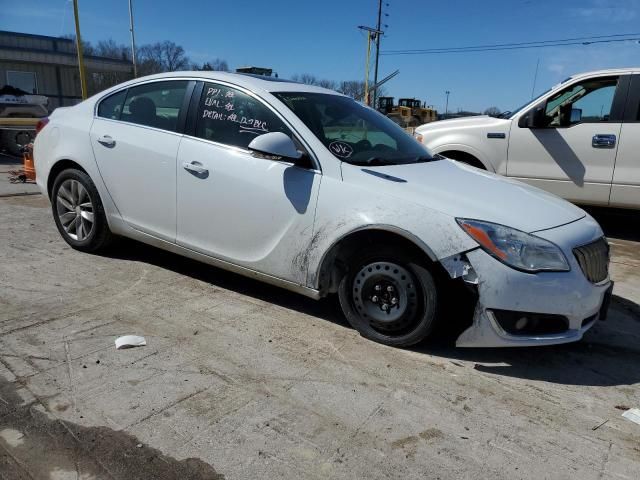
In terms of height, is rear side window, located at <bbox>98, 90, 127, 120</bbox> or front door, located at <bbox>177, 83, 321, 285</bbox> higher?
rear side window, located at <bbox>98, 90, 127, 120</bbox>

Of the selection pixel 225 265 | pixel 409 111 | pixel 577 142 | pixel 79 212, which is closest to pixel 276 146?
pixel 225 265

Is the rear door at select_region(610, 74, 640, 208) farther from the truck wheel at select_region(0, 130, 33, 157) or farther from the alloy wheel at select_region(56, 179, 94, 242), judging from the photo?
the truck wheel at select_region(0, 130, 33, 157)

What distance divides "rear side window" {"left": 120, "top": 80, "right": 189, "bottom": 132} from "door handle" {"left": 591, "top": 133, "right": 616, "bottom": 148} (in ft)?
15.5

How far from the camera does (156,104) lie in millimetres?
4203

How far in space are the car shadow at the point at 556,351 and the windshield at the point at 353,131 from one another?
3.90 ft

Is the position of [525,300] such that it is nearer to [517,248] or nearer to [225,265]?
[517,248]

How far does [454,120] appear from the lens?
712cm

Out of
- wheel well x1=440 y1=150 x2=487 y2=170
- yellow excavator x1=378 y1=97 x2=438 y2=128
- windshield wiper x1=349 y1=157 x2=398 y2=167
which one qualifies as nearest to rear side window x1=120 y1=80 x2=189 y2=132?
windshield wiper x1=349 y1=157 x2=398 y2=167

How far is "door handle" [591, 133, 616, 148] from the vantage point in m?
5.98

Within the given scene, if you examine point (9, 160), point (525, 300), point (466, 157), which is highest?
point (466, 157)

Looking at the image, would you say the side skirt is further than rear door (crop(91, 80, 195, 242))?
No

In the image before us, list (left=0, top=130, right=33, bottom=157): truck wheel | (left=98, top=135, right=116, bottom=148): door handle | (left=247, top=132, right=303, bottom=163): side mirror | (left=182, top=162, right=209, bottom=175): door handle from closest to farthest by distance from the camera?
1. (left=247, top=132, right=303, bottom=163): side mirror
2. (left=182, top=162, right=209, bottom=175): door handle
3. (left=98, top=135, right=116, bottom=148): door handle
4. (left=0, top=130, right=33, bottom=157): truck wheel

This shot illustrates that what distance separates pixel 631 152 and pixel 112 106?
18.1 ft

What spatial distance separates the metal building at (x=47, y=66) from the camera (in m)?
31.5
